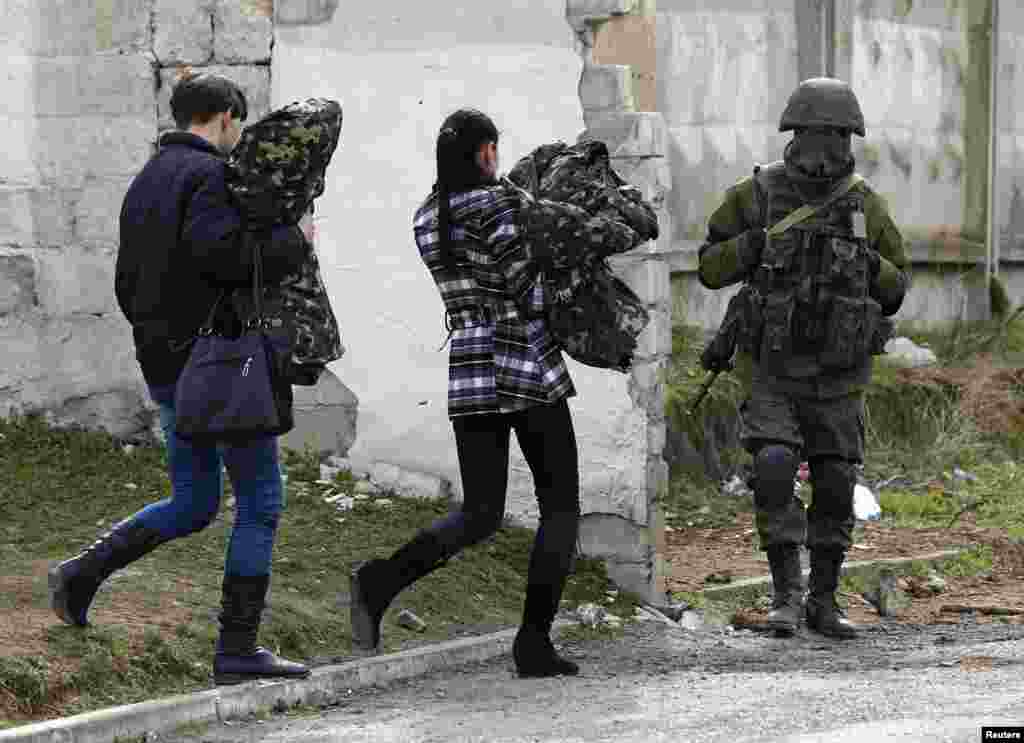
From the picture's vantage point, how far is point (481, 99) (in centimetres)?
898

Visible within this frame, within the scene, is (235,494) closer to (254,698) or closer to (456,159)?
(254,698)

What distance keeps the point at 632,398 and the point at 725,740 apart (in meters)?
3.14

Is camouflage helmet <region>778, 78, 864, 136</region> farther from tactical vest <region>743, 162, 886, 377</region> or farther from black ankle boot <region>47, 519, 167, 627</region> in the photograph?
black ankle boot <region>47, 519, 167, 627</region>

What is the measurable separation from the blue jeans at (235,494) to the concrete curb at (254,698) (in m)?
0.38

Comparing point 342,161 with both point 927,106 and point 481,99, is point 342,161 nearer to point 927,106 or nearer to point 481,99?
point 481,99

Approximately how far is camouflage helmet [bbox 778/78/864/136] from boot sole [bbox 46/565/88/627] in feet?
10.0

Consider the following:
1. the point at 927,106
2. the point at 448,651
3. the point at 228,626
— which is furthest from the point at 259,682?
the point at 927,106

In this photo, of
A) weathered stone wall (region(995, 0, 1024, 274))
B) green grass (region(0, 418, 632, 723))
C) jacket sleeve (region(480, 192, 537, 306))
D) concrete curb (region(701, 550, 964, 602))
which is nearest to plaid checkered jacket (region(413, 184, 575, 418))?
jacket sleeve (region(480, 192, 537, 306))

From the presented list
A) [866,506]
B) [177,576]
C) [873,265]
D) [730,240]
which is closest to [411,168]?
[730,240]

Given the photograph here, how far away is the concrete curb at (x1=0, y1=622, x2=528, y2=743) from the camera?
605 cm

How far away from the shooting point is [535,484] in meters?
7.21

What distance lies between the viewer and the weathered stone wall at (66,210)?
9633mm

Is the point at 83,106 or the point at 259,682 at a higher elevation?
the point at 83,106

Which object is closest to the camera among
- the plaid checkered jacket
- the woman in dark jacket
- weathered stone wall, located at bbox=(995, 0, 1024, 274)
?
the woman in dark jacket
